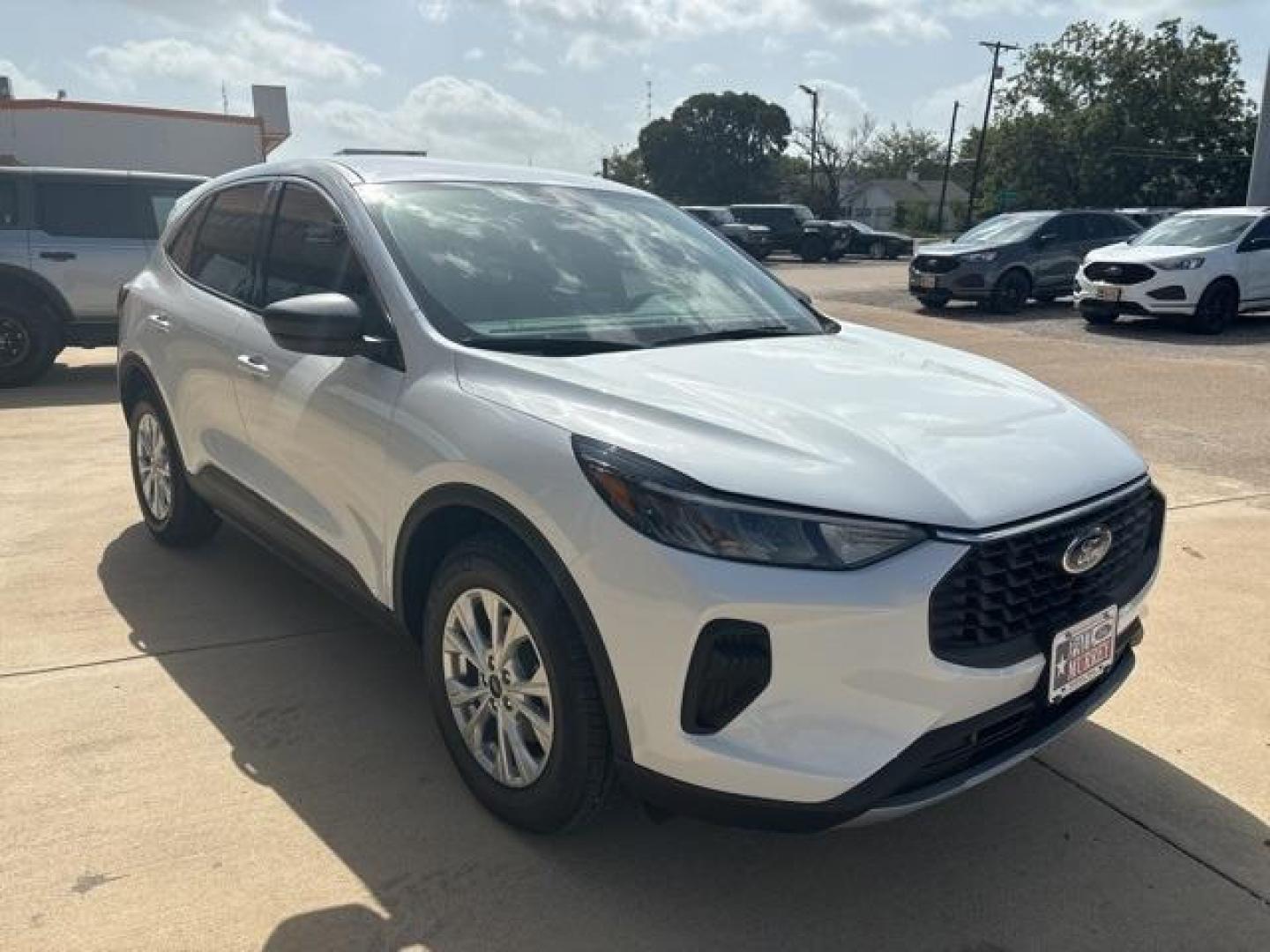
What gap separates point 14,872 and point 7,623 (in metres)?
1.77

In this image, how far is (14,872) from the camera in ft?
8.40

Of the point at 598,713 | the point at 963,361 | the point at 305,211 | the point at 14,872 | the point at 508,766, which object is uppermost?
the point at 305,211

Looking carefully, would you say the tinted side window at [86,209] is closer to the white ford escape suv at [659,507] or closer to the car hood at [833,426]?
the white ford escape suv at [659,507]

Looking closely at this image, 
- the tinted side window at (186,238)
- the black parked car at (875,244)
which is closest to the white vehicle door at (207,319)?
the tinted side window at (186,238)

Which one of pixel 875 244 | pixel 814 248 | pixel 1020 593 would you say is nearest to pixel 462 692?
pixel 1020 593

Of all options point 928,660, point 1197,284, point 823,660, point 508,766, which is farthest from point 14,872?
point 1197,284

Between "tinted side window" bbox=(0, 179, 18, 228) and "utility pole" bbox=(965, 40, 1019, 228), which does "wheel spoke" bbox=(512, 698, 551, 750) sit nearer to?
"tinted side window" bbox=(0, 179, 18, 228)

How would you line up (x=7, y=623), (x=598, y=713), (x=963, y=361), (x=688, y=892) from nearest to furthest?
(x=598, y=713) → (x=688, y=892) → (x=963, y=361) → (x=7, y=623)

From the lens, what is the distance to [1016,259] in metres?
16.7

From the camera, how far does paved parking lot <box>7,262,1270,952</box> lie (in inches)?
95.3

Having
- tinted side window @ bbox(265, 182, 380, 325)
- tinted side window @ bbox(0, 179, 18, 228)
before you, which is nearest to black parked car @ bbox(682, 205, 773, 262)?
tinted side window @ bbox(0, 179, 18, 228)

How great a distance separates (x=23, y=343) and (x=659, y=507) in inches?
348

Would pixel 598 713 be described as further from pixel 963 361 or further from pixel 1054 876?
pixel 963 361

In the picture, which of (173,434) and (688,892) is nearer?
(688,892)
